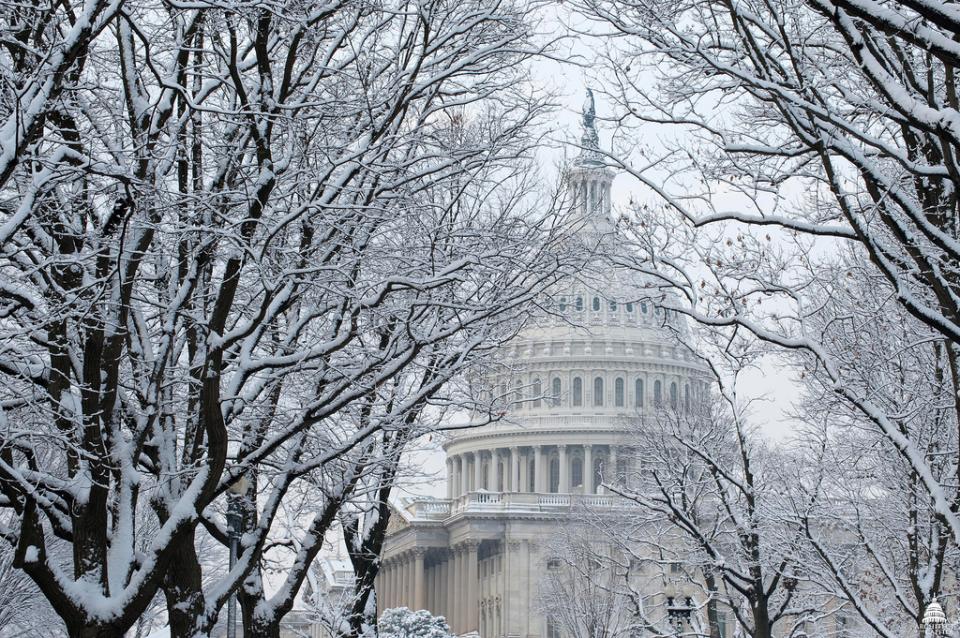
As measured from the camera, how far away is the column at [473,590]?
405 ft

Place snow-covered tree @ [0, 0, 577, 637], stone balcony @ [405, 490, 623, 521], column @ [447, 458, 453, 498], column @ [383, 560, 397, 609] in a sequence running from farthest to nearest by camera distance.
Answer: column @ [447, 458, 453, 498] < column @ [383, 560, 397, 609] < stone balcony @ [405, 490, 623, 521] < snow-covered tree @ [0, 0, 577, 637]

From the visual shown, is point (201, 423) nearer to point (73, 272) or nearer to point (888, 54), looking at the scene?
point (73, 272)

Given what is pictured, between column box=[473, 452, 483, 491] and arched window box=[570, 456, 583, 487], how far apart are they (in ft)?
29.1

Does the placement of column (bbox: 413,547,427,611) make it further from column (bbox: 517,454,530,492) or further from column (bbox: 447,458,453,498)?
column (bbox: 447,458,453,498)

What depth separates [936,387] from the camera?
797 inches

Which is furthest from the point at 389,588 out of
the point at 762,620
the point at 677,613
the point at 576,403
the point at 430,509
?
the point at 762,620

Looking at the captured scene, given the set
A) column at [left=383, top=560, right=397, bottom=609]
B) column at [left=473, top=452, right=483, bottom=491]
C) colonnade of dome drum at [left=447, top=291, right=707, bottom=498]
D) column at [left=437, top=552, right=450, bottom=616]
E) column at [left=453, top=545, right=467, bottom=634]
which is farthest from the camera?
column at [left=473, top=452, right=483, bottom=491]

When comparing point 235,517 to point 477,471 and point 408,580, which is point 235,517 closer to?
point 408,580

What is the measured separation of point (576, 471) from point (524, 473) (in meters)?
4.65

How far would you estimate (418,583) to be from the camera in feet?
431

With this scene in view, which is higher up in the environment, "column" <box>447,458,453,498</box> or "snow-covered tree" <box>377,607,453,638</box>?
"column" <box>447,458,453,498</box>

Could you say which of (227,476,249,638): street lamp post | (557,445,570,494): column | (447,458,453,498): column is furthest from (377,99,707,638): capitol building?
(227,476,249,638): street lamp post

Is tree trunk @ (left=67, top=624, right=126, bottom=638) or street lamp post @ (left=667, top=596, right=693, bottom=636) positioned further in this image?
street lamp post @ (left=667, top=596, right=693, bottom=636)

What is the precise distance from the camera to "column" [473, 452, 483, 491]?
475 ft
